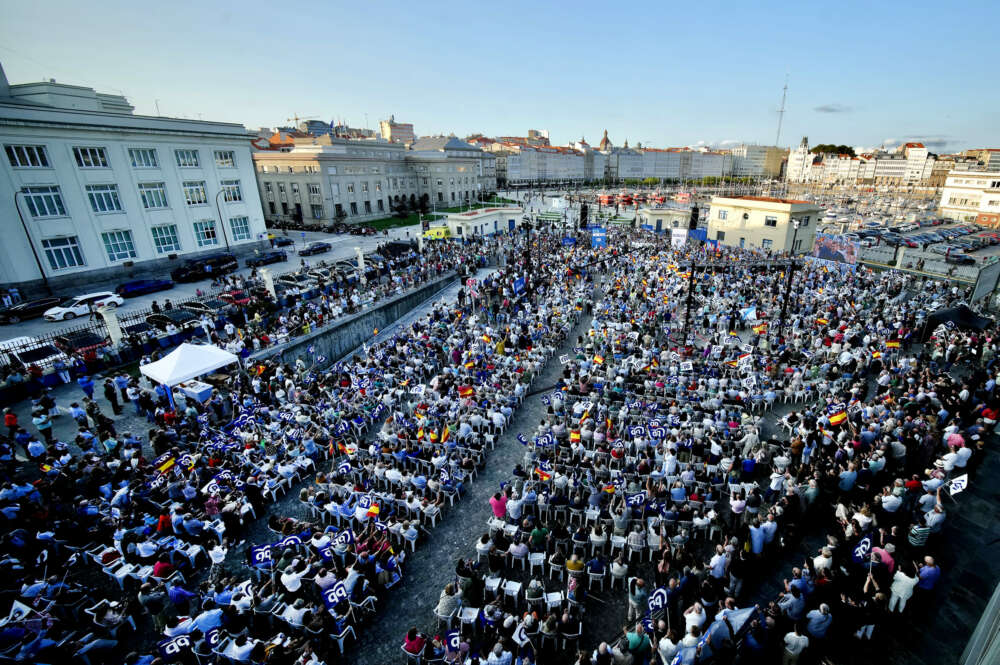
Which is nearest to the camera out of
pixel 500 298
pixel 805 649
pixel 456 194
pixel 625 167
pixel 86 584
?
pixel 805 649

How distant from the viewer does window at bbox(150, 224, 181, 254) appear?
1325 inches

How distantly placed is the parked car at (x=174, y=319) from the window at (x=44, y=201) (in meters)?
14.5

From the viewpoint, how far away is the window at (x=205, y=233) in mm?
36625

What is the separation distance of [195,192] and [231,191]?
10.7ft

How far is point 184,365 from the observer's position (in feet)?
47.7

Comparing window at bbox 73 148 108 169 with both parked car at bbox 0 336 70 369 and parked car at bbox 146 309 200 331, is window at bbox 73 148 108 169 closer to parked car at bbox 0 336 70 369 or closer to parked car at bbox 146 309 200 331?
parked car at bbox 146 309 200 331

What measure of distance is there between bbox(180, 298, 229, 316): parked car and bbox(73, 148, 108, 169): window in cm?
1501

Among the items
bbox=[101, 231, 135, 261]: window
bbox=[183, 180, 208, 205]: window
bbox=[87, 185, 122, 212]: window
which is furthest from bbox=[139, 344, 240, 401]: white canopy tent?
bbox=[183, 180, 208, 205]: window

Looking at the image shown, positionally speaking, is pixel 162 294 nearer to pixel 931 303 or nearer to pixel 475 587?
pixel 475 587

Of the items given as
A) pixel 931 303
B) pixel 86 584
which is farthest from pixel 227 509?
pixel 931 303

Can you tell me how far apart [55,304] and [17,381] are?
41.9 ft

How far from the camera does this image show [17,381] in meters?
15.8

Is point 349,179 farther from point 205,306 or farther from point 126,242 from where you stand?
point 205,306

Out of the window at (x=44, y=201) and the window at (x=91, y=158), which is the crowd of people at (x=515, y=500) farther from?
the window at (x=91, y=158)
